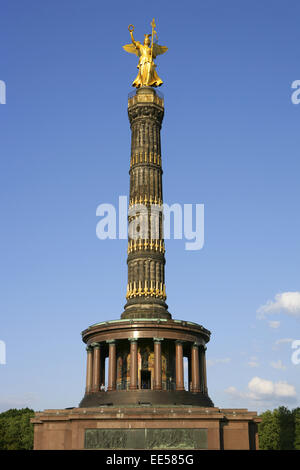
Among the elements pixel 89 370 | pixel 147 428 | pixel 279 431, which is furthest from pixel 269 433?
pixel 147 428

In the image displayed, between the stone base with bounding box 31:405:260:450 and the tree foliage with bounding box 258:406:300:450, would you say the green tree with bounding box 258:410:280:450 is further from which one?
the stone base with bounding box 31:405:260:450

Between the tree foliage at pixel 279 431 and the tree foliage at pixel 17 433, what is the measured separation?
2846 centimetres

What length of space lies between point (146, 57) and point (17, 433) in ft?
156

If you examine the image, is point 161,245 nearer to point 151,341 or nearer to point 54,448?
point 151,341

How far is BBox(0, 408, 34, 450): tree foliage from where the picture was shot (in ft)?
195

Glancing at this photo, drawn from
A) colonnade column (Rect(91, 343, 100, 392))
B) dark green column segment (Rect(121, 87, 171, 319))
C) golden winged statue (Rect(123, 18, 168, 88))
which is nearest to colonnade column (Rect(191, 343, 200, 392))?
dark green column segment (Rect(121, 87, 171, 319))

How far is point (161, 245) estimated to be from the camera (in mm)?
41969

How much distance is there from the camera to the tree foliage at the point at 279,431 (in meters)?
63.5

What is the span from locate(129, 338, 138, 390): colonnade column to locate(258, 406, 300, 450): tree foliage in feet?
118

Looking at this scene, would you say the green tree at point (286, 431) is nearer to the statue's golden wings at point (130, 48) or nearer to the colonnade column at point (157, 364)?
the colonnade column at point (157, 364)

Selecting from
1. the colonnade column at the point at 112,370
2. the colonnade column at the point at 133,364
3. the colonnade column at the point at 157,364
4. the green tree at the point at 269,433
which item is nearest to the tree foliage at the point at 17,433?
the green tree at the point at 269,433
